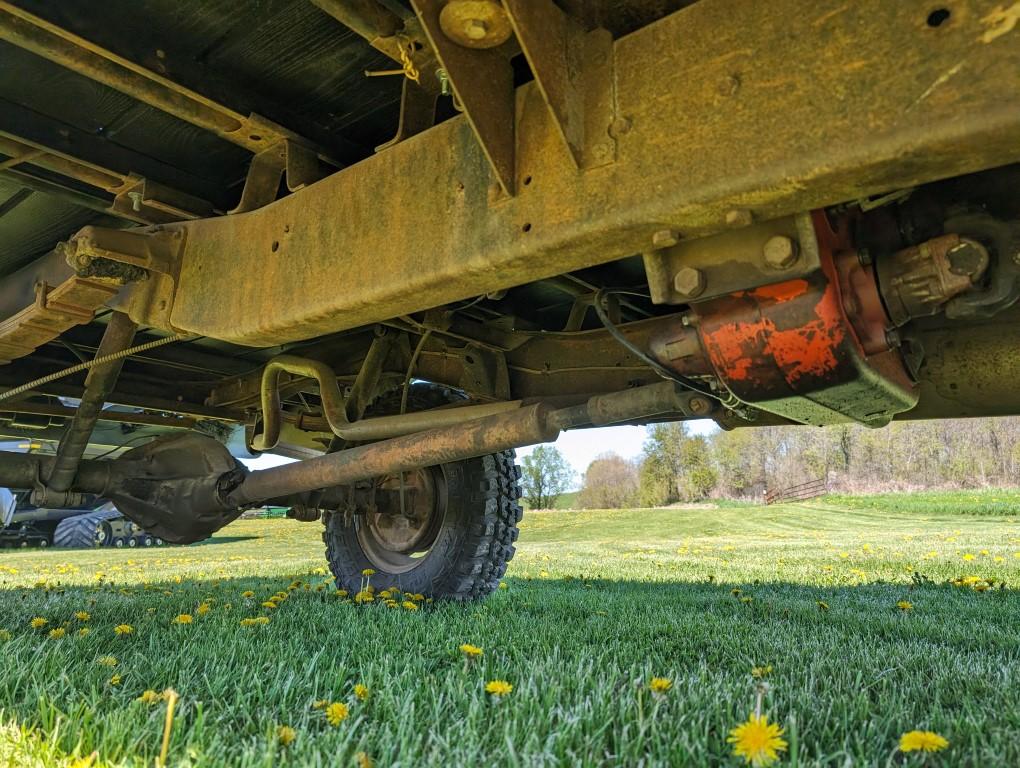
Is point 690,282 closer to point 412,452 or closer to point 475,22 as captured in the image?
point 475,22

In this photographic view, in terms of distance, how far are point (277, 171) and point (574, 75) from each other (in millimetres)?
1123

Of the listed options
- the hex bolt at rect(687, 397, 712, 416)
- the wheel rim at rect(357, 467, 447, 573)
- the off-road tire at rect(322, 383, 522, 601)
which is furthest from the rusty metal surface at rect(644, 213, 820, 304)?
the wheel rim at rect(357, 467, 447, 573)

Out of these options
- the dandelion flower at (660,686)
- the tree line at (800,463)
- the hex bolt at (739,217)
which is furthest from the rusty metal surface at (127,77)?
the tree line at (800,463)

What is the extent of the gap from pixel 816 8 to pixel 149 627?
2.71m

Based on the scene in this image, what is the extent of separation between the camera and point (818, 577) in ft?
14.6

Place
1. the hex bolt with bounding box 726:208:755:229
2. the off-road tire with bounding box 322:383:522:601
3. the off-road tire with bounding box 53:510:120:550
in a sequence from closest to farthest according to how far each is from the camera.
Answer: the hex bolt with bounding box 726:208:755:229, the off-road tire with bounding box 322:383:522:601, the off-road tire with bounding box 53:510:120:550

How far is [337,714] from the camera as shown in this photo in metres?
1.33

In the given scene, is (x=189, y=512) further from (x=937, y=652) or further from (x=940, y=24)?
(x=940, y=24)

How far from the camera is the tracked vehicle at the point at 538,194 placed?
108 cm

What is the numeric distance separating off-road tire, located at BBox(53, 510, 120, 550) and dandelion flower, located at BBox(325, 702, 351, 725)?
56.0 ft

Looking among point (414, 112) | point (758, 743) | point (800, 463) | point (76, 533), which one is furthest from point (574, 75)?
point (800, 463)

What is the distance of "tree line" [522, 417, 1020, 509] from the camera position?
3059 centimetres

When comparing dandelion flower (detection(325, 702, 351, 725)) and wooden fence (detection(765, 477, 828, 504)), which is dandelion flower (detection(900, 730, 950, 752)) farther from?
wooden fence (detection(765, 477, 828, 504))

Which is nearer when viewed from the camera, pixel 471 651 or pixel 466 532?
pixel 471 651
